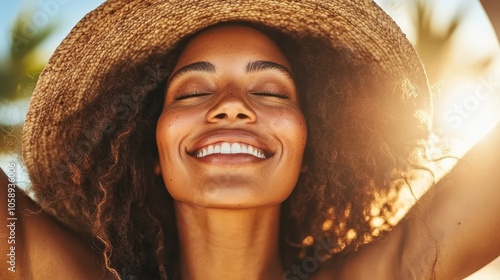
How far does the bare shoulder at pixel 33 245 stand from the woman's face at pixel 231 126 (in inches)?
18.9

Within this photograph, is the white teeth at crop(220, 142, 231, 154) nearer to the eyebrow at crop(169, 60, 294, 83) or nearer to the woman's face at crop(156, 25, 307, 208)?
the woman's face at crop(156, 25, 307, 208)

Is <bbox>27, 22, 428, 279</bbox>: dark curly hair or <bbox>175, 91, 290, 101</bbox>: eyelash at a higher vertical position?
<bbox>175, 91, 290, 101</bbox>: eyelash

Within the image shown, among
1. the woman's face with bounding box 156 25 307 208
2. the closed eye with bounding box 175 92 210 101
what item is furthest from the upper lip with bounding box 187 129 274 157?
the closed eye with bounding box 175 92 210 101

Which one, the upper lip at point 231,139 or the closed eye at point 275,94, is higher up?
the closed eye at point 275,94

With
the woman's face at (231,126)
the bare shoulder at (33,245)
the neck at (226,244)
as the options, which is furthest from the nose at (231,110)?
the bare shoulder at (33,245)

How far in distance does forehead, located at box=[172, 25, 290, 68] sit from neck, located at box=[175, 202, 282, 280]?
1.94 ft

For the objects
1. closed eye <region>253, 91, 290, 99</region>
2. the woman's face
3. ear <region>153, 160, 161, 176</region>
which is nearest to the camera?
the woman's face

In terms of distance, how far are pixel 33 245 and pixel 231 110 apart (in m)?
0.93

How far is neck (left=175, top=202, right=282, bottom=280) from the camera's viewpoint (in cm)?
278

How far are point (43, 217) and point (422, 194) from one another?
150cm

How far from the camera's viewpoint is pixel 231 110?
2639 mm

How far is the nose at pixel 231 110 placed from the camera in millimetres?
2639

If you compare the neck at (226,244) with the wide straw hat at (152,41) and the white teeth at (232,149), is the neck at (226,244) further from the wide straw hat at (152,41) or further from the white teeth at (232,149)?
the wide straw hat at (152,41)

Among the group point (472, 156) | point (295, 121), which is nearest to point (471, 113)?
point (472, 156)
